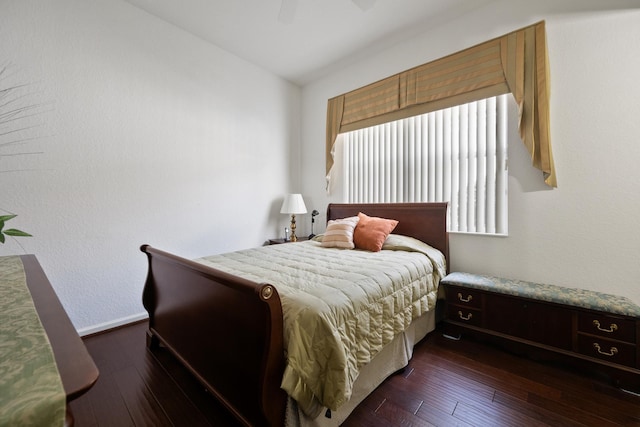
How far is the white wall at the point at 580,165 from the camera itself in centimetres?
191

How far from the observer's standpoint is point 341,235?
9.00 feet

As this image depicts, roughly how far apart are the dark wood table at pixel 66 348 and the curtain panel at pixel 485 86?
2828mm

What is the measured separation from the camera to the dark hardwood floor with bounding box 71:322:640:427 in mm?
1431

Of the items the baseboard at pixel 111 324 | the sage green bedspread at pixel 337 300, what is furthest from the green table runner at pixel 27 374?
the baseboard at pixel 111 324

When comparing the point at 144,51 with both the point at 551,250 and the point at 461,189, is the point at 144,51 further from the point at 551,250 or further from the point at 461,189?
the point at 551,250

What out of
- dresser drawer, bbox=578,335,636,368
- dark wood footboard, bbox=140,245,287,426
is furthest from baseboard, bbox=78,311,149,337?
dresser drawer, bbox=578,335,636,368

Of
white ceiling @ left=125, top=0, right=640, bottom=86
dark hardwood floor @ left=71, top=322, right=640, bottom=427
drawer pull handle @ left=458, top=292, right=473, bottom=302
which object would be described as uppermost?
white ceiling @ left=125, top=0, right=640, bottom=86

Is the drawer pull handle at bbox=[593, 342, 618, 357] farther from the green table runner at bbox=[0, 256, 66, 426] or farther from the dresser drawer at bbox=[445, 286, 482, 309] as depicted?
the green table runner at bbox=[0, 256, 66, 426]

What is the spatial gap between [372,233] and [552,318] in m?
1.45

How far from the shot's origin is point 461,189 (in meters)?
2.64

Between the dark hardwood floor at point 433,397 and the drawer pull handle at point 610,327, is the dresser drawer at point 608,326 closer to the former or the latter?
the drawer pull handle at point 610,327

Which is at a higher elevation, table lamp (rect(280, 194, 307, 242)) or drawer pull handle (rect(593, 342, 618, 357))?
table lamp (rect(280, 194, 307, 242))

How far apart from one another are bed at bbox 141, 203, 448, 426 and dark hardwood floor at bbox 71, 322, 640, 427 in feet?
0.46

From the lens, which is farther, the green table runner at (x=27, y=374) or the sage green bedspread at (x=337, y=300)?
the sage green bedspread at (x=337, y=300)
